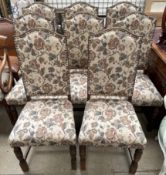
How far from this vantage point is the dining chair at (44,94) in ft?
3.92

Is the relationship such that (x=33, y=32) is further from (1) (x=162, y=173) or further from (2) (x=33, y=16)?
(1) (x=162, y=173)

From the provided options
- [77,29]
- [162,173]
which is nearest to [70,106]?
[77,29]

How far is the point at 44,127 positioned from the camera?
4.05ft

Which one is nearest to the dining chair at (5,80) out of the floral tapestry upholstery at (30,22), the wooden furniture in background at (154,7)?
the floral tapestry upholstery at (30,22)

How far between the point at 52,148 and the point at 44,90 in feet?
1.90

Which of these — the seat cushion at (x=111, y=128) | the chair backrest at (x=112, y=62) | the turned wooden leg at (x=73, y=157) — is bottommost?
the turned wooden leg at (x=73, y=157)

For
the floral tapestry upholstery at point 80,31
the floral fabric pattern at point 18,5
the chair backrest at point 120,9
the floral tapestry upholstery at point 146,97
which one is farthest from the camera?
the floral fabric pattern at point 18,5

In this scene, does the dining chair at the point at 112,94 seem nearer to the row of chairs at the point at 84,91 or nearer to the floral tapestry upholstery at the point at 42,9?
the row of chairs at the point at 84,91

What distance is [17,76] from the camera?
186 centimetres

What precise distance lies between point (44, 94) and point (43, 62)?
0.90ft

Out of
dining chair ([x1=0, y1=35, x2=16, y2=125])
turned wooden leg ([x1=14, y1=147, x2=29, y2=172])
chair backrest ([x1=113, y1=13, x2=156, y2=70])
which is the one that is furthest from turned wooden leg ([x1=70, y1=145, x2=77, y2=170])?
chair backrest ([x1=113, y1=13, x2=156, y2=70])

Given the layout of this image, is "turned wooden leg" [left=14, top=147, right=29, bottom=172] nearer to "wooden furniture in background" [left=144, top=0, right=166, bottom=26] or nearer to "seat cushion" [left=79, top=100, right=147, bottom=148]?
"seat cushion" [left=79, top=100, right=147, bottom=148]

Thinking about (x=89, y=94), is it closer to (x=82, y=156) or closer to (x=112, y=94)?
(x=112, y=94)

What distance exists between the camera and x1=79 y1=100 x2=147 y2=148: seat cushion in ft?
3.89
